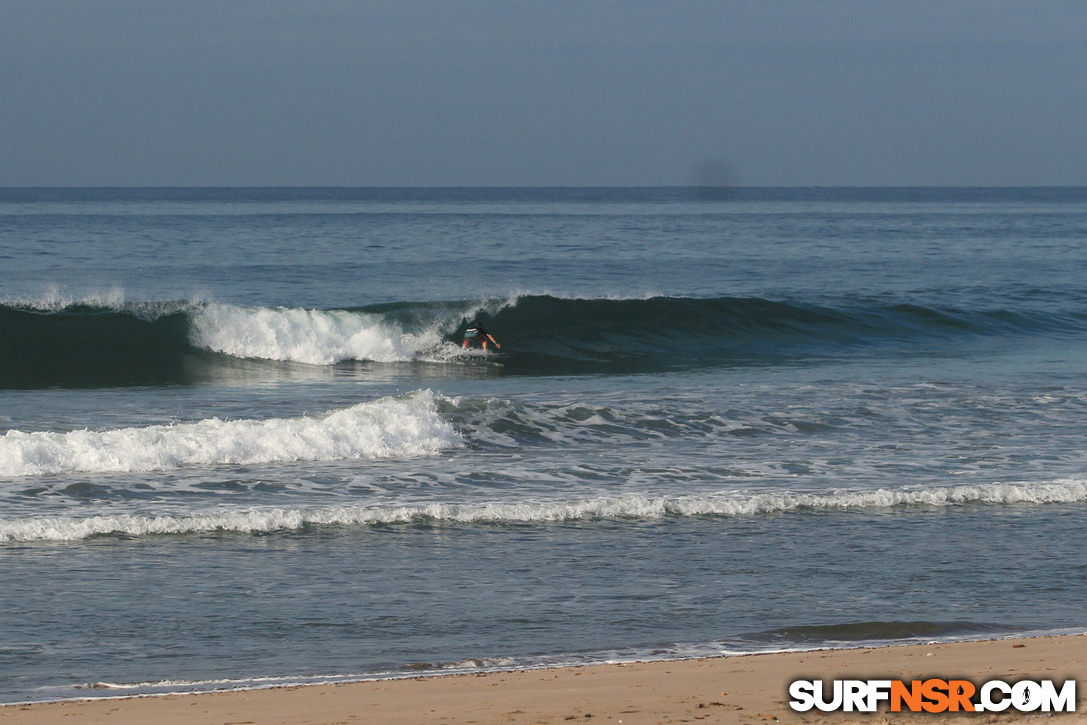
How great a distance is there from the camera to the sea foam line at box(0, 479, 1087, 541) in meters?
9.30

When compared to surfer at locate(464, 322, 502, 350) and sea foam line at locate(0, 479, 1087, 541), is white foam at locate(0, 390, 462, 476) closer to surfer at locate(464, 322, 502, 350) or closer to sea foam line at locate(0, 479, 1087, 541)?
sea foam line at locate(0, 479, 1087, 541)

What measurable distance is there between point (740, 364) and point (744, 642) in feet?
51.4

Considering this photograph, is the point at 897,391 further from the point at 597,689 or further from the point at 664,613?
the point at 597,689

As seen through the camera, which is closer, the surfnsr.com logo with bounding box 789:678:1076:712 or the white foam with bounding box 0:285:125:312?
the surfnsr.com logo with bounding box 789:678:1076:712

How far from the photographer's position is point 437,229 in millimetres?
68438

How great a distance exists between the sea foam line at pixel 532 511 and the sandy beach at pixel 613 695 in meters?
3.74

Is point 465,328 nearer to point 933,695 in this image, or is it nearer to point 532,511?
point 532,511

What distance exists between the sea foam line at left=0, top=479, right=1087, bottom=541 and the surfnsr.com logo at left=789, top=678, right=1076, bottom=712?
440cm

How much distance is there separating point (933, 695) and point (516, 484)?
6197 mm

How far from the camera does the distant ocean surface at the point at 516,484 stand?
23.2 ft

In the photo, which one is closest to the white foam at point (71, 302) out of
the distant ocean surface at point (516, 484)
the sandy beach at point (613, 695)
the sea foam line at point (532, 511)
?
the distant ocean surface at point (516, 484)

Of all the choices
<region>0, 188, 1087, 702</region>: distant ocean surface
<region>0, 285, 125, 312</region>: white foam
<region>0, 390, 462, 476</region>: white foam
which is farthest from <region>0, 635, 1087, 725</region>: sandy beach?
<region>0, 285, 125, 312</region>: white foam

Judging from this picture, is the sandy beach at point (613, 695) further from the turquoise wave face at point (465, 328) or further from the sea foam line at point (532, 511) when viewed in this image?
the turquoise wave face at point (465, 328)

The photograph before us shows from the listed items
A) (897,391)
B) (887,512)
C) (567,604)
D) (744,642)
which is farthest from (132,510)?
(897,391)
